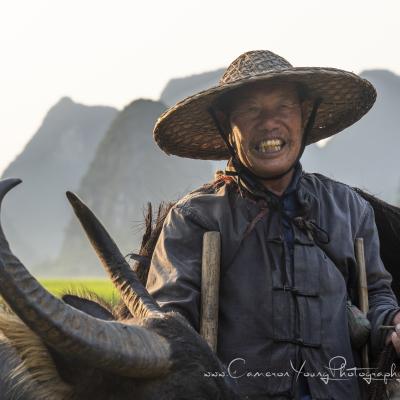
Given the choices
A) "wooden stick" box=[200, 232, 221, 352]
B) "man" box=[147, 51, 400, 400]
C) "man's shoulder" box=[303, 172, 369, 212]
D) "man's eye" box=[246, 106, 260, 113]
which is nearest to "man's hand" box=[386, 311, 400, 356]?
"man" box=[147, 51, 400, 400]

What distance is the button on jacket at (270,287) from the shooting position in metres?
3.80

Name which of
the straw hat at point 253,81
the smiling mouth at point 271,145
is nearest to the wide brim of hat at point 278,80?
the straw hat at point 253,81

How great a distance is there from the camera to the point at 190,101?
4152 millimetres

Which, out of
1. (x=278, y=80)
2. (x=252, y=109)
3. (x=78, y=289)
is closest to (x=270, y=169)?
(x=252, y=109)

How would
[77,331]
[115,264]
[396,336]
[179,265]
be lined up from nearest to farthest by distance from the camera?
[77,331] < [115,264] < [396,336] < [179,265]

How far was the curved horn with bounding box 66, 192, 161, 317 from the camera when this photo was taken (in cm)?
317

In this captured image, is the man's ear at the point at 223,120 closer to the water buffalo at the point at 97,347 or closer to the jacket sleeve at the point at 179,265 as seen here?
the jacket sleeve at the point at 179,265

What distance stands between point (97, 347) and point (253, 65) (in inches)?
80.3

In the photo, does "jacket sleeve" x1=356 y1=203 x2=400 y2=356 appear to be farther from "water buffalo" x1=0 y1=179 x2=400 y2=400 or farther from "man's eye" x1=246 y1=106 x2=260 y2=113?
"water buffalo" x1=0 y1=179 x2=400 y2=400

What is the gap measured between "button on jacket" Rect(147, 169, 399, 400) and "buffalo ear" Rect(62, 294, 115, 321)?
0.99 ft

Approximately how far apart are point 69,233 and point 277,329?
3896 inches

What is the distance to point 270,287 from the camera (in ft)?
12.7

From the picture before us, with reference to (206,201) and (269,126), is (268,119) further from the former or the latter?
(206,201)

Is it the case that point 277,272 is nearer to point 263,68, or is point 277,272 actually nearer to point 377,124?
point 263,68
